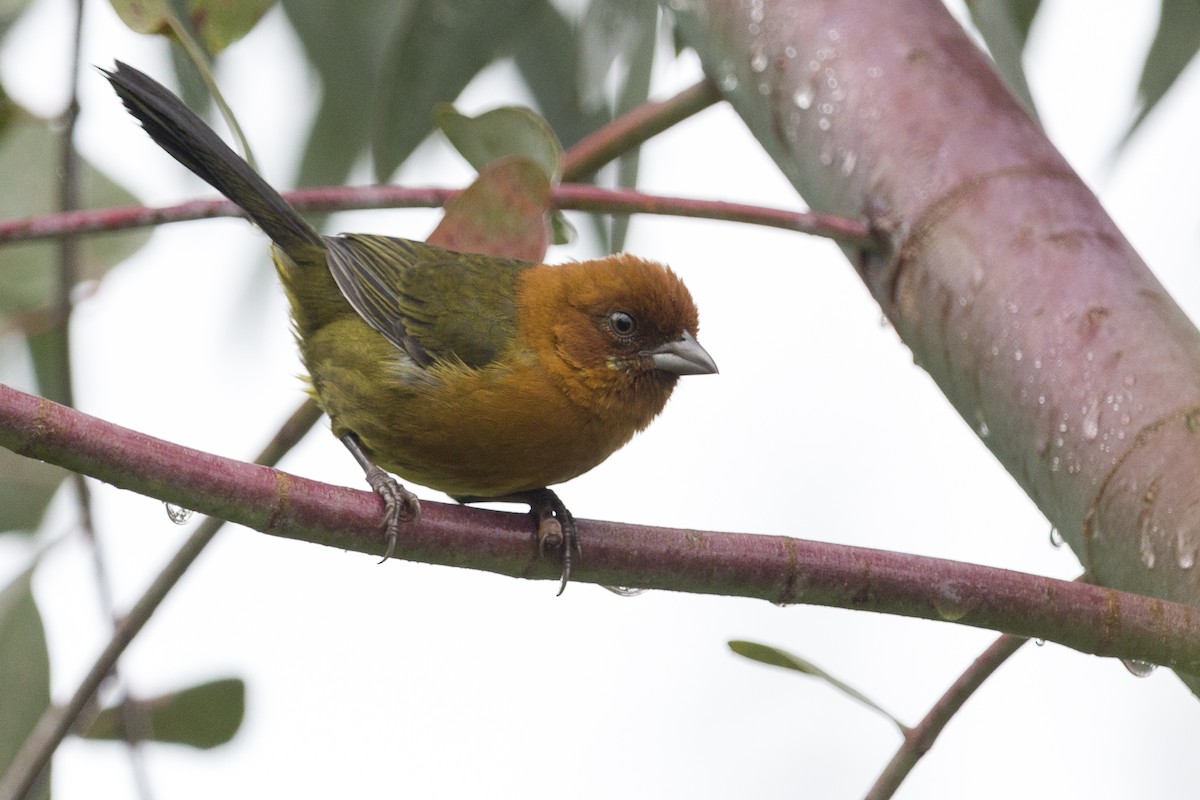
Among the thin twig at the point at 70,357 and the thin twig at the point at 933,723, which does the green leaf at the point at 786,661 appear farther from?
the thin twig at the point at 70,357

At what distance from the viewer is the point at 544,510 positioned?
2.90 m

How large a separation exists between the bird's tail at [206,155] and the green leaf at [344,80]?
0.28 meters

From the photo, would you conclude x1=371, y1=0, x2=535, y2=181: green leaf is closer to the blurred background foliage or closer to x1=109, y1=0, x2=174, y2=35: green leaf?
the blurred background foliage

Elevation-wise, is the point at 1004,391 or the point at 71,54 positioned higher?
the point at 71,54

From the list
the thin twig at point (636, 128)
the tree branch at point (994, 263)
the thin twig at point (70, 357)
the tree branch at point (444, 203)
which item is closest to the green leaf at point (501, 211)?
the tree branch at point (444, 203)

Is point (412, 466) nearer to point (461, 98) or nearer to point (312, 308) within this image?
point (312, 308)

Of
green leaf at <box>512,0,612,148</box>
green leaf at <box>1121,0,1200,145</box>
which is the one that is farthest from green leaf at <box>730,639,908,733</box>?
green leaf at <box>512,0,612,148</box>

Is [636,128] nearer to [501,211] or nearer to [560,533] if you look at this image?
[501,211]

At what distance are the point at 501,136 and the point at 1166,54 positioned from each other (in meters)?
1.61

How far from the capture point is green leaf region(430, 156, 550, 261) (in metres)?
2.73

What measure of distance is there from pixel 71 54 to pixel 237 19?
0.32 m

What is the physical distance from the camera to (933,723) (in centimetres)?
222

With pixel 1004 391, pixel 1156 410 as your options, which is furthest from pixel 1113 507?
pixel 1004 391

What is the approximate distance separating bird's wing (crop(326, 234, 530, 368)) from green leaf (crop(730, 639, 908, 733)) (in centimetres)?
116
